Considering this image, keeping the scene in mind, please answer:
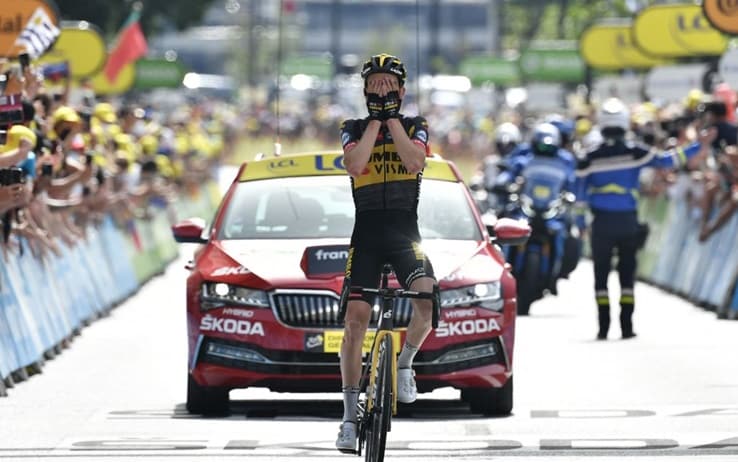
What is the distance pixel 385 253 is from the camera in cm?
1072

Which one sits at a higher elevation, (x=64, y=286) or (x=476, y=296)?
(x=476, y=296)

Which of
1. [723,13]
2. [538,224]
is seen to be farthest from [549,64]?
[538,224]

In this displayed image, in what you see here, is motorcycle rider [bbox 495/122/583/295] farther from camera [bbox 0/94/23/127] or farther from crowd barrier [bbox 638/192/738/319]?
camera [bbox 0/94/23/127]

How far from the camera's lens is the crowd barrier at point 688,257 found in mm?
22375

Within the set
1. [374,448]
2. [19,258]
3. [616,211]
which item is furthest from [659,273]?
[374,448]

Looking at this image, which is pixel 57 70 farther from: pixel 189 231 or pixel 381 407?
pixel 381 407

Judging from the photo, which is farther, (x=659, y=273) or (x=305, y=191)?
(x=659, y=273)

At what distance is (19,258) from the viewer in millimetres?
17016

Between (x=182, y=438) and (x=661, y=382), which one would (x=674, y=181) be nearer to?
(x=661, y=382)

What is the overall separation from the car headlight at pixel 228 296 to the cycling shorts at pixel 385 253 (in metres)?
2.26

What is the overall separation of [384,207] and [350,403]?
3.14 feet

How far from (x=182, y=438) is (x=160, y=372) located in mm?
4233

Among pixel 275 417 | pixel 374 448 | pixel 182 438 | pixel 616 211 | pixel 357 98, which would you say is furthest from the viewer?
pixel 357 98

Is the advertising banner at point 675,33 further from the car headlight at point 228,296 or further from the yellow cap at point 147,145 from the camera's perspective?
the car headlight at point 228,296
